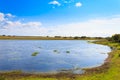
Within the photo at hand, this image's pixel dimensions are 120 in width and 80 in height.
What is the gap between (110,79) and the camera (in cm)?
2484

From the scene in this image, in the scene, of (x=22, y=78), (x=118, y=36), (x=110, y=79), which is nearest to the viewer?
(x=110, y=79)

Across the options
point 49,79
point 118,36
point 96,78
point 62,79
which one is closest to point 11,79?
point 49,79

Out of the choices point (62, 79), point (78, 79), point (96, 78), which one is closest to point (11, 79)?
point (62, 79)

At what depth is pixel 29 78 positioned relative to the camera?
87.8 ft

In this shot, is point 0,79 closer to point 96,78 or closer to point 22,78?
point 22,78

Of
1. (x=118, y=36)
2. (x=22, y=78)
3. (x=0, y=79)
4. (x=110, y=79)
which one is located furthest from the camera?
(x=118, y=36)

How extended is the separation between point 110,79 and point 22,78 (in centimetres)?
1243

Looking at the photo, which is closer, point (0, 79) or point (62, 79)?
point (0, 79)

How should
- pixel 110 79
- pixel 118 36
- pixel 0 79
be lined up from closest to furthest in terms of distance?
pixel 0 79, pixel 110 79, pixel 118 36

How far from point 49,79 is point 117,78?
30.9ft

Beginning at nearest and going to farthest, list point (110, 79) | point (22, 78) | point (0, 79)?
point (0, 79)
point (110, 79)
point (22, 78)

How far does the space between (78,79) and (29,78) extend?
23.4ft

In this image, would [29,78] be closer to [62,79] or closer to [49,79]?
[49,79]

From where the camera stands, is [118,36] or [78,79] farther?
[118,36]
